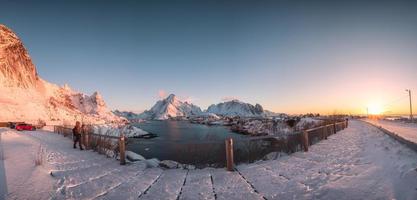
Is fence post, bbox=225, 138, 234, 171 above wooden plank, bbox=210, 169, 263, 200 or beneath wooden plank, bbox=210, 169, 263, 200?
above

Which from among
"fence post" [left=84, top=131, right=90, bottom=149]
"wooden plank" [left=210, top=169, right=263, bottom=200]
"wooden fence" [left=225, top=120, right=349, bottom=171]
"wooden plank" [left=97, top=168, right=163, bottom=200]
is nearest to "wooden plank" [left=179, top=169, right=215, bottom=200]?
"wooden plank" [left=210, top=169, right=263, bottom=200]

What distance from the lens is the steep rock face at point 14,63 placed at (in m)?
62.2

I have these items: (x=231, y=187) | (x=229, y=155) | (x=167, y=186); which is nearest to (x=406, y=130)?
(x=229, y=155)

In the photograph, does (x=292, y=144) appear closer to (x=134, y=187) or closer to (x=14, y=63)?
(x=134, y=187)

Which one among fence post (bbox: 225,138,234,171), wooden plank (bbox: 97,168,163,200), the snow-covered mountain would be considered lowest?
wooden plank (bbox: 97,168,163,200)

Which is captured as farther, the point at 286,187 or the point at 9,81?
the point at 9,81

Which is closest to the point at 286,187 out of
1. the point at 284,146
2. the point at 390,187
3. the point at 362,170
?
the point at 390,187

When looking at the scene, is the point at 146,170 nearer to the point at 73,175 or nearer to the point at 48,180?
the point at 73,175

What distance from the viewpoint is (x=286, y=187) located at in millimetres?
6387

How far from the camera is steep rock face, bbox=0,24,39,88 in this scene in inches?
2451

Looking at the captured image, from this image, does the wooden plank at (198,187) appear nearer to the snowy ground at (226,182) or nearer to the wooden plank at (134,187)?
the snowy ground at (226,182)

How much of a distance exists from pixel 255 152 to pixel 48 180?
47.3 ft

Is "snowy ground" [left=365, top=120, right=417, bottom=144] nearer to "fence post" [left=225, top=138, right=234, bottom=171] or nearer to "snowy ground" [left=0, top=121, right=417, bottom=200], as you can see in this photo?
"snowy ground" [left=0, top=121, right=417, bottom=200]

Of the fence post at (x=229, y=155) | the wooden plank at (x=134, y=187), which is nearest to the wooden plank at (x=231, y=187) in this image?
the fence post at (x=229, y=155)
